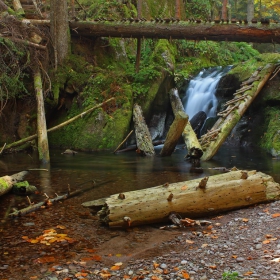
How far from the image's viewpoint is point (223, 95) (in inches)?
633

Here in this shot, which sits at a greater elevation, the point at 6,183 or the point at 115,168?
the point at 6,183

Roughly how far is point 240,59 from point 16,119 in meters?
17.1

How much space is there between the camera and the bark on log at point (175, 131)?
11117 millimetres

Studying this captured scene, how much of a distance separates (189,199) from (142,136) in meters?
7.72

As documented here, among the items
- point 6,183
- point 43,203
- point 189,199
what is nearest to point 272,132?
point 189,199

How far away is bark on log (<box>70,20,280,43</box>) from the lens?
44.2 feet

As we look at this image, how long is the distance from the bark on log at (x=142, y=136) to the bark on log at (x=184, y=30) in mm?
3581

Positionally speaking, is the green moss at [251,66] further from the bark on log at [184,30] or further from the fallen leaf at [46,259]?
the fallen leaf at [46,259]

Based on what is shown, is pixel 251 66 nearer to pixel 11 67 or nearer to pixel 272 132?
pixel 272 132

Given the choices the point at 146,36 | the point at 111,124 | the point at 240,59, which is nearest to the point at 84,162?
the point at 111,124

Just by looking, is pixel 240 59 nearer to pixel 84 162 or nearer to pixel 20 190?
pixel 84 162

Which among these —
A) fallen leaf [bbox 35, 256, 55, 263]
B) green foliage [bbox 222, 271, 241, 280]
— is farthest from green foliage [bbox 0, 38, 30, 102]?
green foliage [bbox 222, 271, 241, 280]

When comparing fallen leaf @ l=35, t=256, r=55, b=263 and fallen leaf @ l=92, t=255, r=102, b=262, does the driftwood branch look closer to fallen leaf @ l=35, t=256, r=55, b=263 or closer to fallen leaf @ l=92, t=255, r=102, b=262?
fallen leaf @ l=35, t=256, r=55, b=263

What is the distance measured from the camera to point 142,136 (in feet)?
43.3
